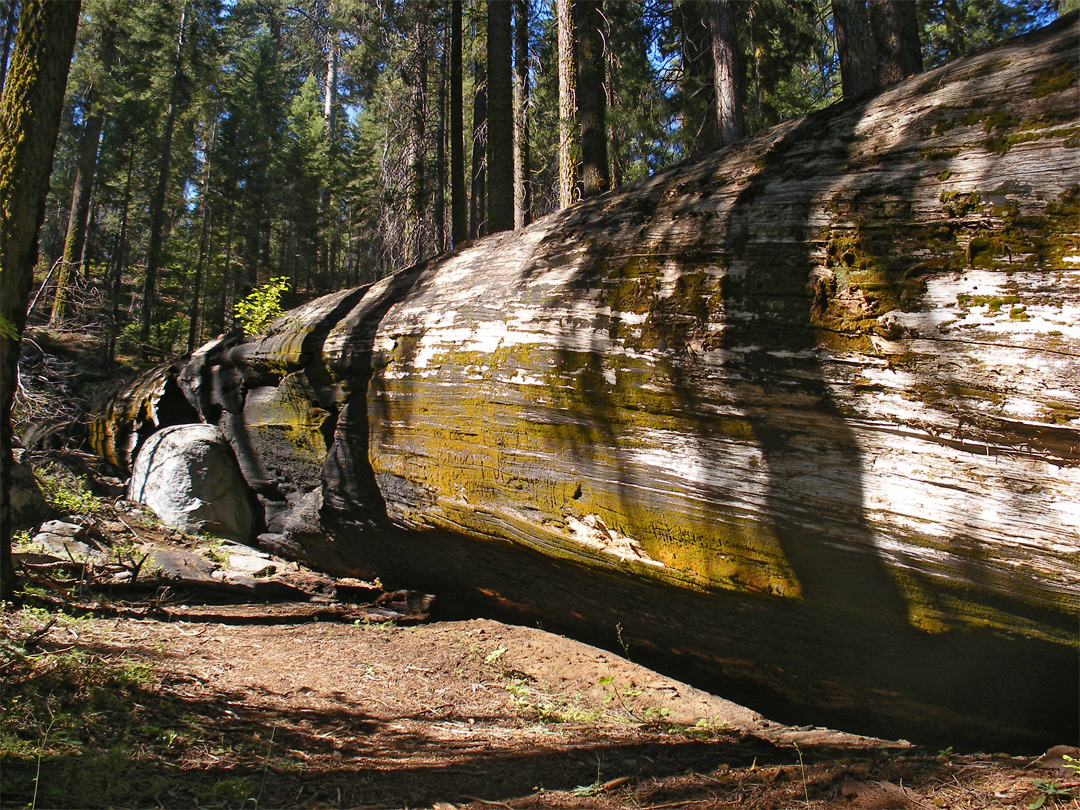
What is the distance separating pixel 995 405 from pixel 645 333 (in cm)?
165

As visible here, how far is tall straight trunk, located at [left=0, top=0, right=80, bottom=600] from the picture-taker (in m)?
4.75

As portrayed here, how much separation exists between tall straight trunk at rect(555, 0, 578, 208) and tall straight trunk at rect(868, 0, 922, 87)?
4153 mm

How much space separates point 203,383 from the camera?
8.07 metres

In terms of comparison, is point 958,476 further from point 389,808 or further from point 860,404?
point 389,808

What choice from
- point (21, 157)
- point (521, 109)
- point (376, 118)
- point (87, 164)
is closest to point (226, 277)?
point (87, 164)

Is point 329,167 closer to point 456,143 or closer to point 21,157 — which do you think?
point 456,143

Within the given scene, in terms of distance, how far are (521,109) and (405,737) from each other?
1418 cm

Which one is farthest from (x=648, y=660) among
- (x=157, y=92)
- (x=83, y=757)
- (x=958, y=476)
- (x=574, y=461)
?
(x=157, y=92)

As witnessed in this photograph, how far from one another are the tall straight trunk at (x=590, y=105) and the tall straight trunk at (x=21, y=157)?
20.9 feet

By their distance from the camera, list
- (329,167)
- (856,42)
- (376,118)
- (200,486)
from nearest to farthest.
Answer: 1. (200,486)
2. (856,42)
3. (376,118)
4. (329,167)

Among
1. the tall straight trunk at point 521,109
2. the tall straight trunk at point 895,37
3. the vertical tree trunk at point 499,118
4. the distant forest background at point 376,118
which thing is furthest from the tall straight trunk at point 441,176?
the tall straight trunk at point 895,37

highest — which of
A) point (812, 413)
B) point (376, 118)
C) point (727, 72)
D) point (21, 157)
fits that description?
point (376, 118)

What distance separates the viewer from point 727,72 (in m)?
11.4

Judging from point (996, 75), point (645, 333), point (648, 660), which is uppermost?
point (996, 75)
